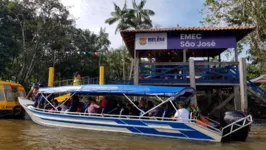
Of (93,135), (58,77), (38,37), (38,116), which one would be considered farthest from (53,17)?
(93,135)

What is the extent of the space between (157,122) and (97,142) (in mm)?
2021

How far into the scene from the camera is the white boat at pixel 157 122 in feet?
29.3

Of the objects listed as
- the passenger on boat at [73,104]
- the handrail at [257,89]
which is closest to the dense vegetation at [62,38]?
the handrail at [257,89]

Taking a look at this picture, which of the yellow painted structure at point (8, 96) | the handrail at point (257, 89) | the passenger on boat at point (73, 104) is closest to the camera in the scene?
the passenger on boat at point (73, 104)

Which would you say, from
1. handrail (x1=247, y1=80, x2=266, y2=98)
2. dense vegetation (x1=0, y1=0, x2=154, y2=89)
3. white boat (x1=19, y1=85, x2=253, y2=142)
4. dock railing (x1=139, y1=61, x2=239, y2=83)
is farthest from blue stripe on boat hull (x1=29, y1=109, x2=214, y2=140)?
dense vegetation (x1=0, y1=0, x2=154, y2=89)

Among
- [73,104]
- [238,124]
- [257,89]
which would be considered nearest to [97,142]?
[73,104]

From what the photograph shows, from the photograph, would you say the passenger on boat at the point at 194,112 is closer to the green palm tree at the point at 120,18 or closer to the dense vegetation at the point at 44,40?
the dense vegetation at the point at 44,40

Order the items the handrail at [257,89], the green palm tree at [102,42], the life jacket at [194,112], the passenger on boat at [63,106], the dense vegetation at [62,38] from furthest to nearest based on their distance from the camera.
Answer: the green palm tree at [102,42]
the dense vegetation at [62,38]
the handrail at [257,89]
the passenger on boat at [63,106]
the life jacket at [194,112]

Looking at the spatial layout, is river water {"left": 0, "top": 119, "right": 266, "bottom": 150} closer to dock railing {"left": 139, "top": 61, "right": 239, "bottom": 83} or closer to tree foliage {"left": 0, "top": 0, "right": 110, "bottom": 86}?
dock railing {"left": 139, "top": 61, "right": 239, "bottom": 83}

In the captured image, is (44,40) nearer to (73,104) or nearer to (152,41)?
(152,41)

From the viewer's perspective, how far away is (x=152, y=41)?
1380cm

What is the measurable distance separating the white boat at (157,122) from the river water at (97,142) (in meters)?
0.22

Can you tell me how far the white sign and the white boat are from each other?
3875 millimetres

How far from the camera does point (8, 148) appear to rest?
7.80m
